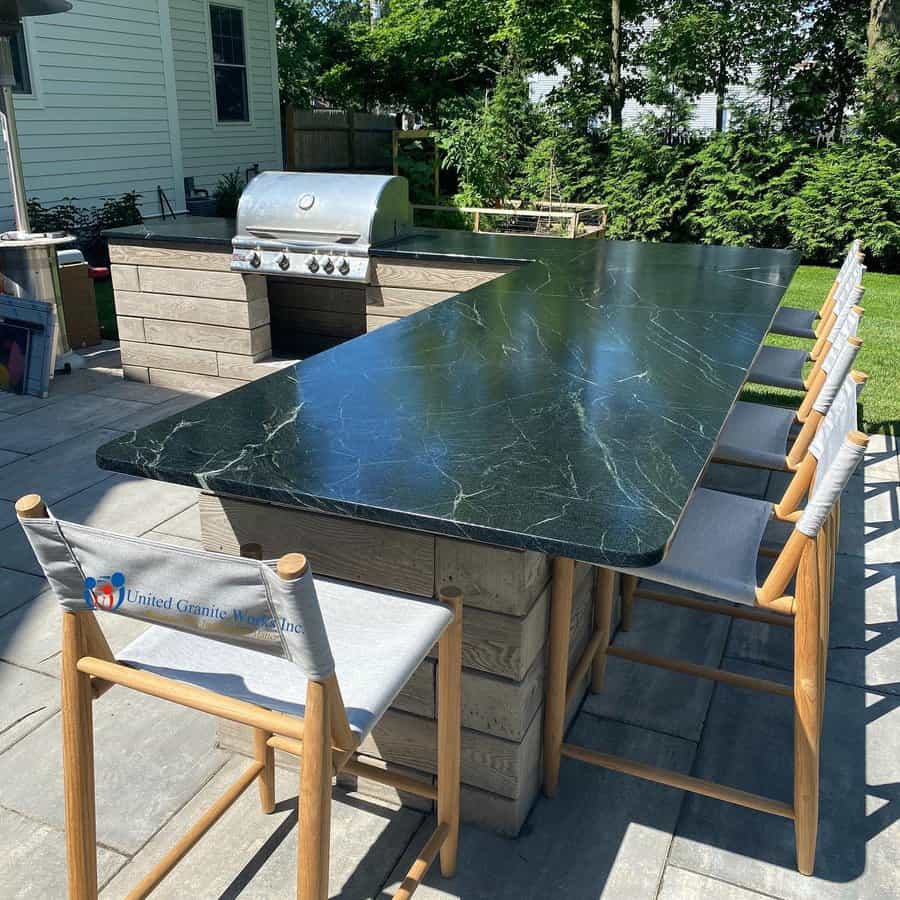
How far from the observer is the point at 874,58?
34.4 feet

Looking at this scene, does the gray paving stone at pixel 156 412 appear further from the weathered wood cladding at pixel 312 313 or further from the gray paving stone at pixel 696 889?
the gray paving stone at pixel 696 889

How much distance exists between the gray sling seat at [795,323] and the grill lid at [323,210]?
2.30 meters

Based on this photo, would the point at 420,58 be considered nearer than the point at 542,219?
No

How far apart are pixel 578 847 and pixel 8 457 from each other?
3.80 metres

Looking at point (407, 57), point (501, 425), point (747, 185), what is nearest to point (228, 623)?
point (501, 425)

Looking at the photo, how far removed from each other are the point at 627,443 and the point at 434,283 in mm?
3244

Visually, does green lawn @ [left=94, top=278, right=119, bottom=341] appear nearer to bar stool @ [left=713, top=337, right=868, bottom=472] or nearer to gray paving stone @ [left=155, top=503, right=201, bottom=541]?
gray paving stone @ [left=155, top=503, right=201, bottom=541]

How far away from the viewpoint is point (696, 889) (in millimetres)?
2020

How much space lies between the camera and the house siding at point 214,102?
Result: 36.3 feet

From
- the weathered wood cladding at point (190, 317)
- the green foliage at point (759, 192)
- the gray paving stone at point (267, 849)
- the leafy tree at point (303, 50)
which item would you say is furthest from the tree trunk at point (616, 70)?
the gray paving stone at point (267, 849)

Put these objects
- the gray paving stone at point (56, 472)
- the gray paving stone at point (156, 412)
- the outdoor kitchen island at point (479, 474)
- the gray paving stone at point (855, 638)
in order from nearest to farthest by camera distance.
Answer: the outdoor kitchen island at point (479, 474), the gray paving stone at point (855, 638), the gray paving stone at point (56, 472), the gray paving stone at point (156, 412)

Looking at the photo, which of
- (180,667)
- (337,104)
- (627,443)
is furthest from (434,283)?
(337,104)

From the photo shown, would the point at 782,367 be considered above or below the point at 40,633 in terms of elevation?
above

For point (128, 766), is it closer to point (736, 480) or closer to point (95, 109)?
point (736, 480)
